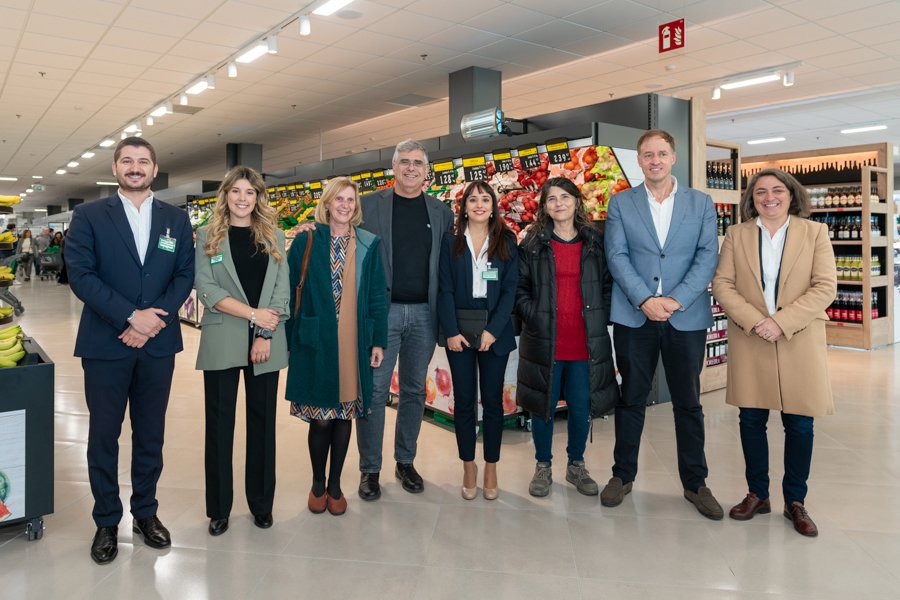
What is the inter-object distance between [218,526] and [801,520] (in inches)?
101

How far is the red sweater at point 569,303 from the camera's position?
3166mm

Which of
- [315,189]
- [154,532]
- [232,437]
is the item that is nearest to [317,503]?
[232,437]

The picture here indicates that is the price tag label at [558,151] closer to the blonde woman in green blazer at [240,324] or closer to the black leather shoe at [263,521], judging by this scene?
the blonde woman in green blazer at [240,324]

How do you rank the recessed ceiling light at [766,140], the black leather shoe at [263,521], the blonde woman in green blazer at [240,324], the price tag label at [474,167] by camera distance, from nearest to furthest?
1. the blonde woman in green blazer at [240,324]
2. the black leather shoe at [263,521]
3. the price tag label at [474,167]
4. the recessed ceiling light at [766,140]

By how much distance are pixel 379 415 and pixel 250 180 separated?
1.31 m

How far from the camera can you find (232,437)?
2762mm

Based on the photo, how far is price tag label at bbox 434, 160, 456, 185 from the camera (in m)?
5.30

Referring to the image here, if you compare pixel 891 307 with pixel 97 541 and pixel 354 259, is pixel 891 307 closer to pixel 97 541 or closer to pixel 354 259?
pixel 354 259

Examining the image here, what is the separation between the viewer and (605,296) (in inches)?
125

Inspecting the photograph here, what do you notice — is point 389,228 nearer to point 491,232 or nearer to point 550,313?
point 491,232

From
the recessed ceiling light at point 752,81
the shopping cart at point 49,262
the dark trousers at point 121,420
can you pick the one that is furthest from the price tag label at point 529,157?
the shopping cart at point 49,262

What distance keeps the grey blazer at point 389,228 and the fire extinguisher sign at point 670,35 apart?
4.67 m

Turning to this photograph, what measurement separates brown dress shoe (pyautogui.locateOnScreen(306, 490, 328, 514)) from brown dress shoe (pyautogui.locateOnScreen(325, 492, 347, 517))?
0.02 metres

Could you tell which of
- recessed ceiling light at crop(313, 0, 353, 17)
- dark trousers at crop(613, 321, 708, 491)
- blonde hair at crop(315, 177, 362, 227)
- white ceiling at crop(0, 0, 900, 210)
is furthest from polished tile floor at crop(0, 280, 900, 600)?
white ceiling at crop(0, 0, 900, 210)
